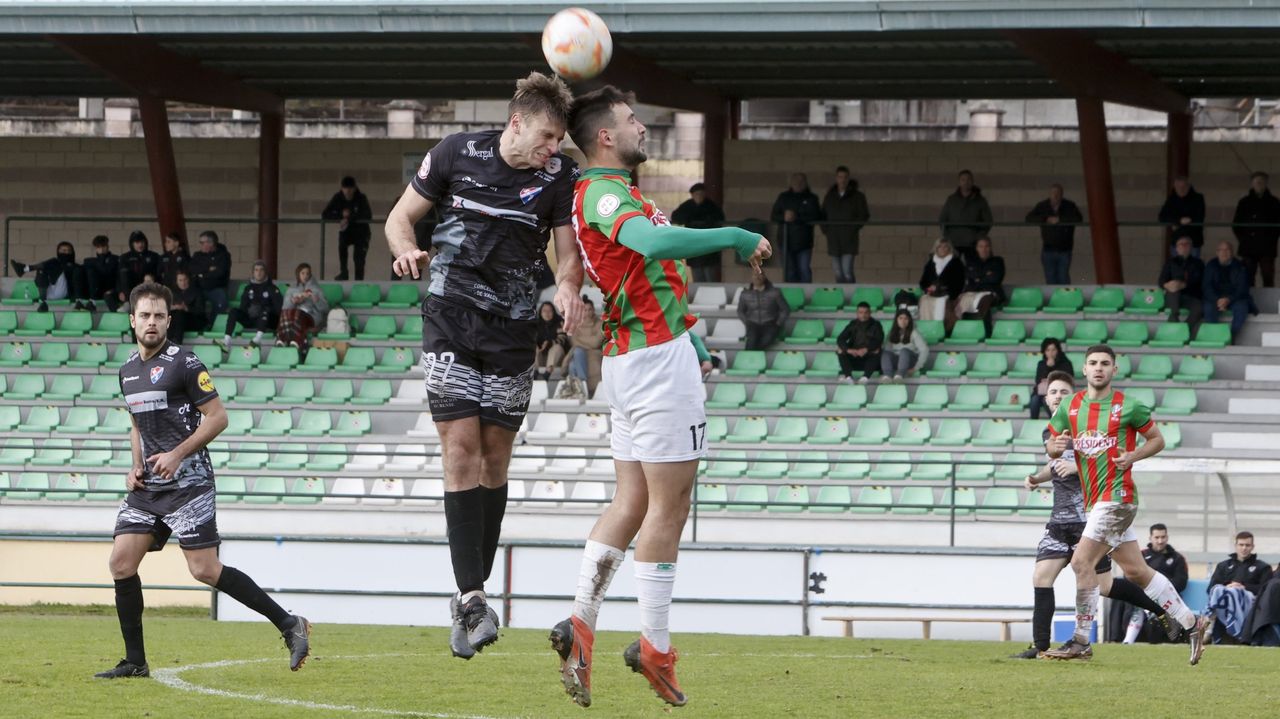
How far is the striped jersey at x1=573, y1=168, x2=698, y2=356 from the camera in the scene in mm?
6512

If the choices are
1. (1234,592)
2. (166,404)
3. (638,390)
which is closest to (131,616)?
(166,404)

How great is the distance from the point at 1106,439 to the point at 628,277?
5468 mm

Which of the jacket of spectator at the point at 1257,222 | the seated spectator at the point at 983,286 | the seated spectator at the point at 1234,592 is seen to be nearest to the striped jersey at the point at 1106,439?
the seated spectator at the point at 1234,592

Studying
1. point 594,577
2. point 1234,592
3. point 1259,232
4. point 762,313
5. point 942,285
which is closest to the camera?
point 594,577

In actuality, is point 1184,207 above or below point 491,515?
above

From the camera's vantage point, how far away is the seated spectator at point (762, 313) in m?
22.1

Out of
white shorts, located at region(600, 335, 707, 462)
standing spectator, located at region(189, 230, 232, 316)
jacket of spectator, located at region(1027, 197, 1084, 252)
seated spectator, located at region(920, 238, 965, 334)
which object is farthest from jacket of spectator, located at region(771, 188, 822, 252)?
white shorts, located at region(600, 335, 707, 462)

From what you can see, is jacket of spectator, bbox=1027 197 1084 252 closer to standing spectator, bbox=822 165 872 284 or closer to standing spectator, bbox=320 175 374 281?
standing spectator, bbox=822 165 872 284

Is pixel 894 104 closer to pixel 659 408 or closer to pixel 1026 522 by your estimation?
pixel 1026 522

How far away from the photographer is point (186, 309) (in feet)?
75.7

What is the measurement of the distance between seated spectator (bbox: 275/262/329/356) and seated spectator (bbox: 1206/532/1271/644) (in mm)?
12201

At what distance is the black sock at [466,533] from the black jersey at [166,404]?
1.96m

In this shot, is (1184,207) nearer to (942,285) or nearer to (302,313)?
(942,285)

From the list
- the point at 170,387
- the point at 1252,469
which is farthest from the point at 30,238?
the point at 170,387
